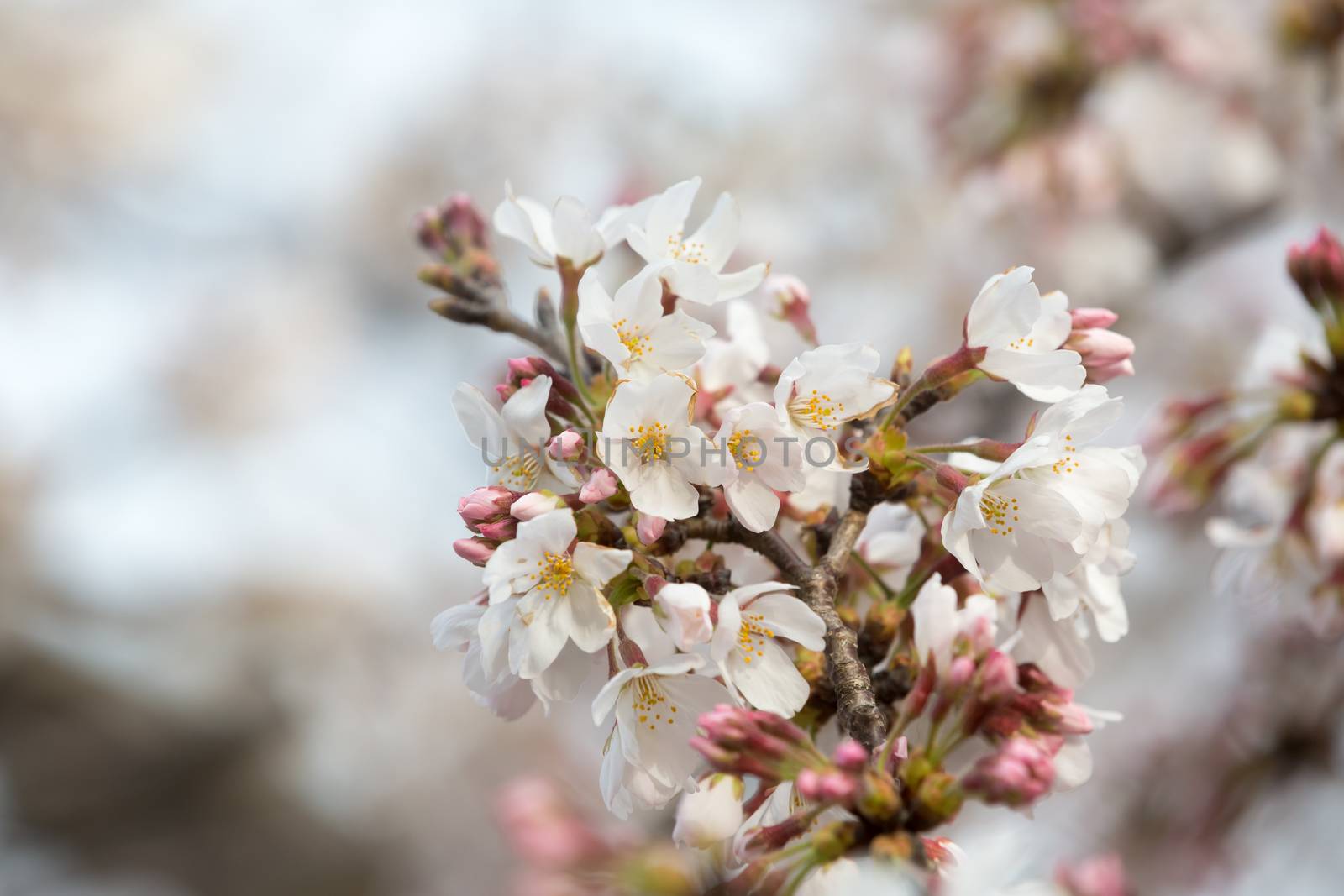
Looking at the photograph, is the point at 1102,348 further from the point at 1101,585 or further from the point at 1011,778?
the point at 1011,778

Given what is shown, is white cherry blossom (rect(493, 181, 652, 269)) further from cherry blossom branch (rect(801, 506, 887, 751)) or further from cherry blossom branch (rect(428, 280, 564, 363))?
cherry blossom branch (rect(801, 506, 887, 751))

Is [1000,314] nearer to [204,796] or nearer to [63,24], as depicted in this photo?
[204,796]

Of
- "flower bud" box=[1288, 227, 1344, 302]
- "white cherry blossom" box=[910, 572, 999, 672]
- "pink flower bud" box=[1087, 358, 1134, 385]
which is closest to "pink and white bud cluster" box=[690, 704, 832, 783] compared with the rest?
"white cherry blossom" box=[910, 572, 999, 672]

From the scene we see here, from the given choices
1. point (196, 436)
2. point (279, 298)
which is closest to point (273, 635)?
point (196, 436)

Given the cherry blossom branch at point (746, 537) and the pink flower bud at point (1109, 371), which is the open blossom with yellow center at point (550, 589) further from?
the pink flower bud at point (1109, 371)

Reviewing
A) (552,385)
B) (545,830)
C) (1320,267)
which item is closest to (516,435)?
(552,385)

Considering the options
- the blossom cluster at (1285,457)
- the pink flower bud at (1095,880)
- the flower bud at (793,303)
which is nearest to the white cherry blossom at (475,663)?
the flower bud at (793,303)
